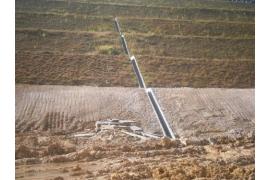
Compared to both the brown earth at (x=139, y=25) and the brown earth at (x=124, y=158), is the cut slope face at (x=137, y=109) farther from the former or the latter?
the brown earth at (x=139, y=25)

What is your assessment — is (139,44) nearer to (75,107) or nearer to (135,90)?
(135,90)

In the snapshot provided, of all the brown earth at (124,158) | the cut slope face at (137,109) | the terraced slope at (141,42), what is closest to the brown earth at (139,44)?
the terraced slope at (141,42)

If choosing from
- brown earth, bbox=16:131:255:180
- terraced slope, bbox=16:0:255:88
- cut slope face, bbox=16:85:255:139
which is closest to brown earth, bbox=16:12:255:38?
terraced slope, bbox=16:0:255:88
